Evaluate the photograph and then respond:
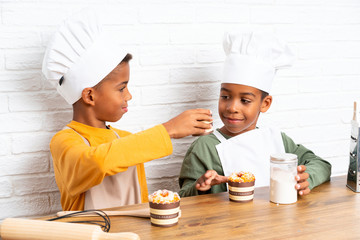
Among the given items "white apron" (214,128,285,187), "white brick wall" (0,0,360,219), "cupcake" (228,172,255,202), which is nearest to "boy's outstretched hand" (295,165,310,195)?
"cupcake" (228,172,255,202)

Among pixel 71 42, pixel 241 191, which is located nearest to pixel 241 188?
pixel 241 191

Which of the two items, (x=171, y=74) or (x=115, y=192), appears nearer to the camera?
(x=115, y=192)

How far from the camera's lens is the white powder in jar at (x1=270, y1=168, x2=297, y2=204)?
4.05 feet

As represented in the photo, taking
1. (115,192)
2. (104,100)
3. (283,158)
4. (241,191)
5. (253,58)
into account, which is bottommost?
(115,192)

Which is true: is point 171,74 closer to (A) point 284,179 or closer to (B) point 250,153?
(B) point 250,153

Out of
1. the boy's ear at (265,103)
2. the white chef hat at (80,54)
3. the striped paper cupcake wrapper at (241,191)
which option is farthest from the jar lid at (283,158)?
the white chef hat at (80,54)

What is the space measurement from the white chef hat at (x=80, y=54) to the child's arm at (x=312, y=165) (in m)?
0.79

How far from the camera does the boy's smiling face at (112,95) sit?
150cm

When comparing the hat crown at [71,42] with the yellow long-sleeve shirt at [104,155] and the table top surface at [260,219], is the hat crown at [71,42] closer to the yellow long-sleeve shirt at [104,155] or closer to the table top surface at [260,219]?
the yellow long-sleeve shirt at [104,155]

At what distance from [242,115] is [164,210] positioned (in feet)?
2.44

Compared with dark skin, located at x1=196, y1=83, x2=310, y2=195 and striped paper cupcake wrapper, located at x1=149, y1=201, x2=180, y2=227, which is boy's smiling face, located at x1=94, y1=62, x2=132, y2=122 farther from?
striped paper cupcake wrapper, located at x1=149, y1=201, x2=180, y2=227

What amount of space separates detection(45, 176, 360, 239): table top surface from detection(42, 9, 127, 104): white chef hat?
1.68ft

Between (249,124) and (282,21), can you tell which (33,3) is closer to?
(249,124)

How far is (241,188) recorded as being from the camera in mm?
1239
